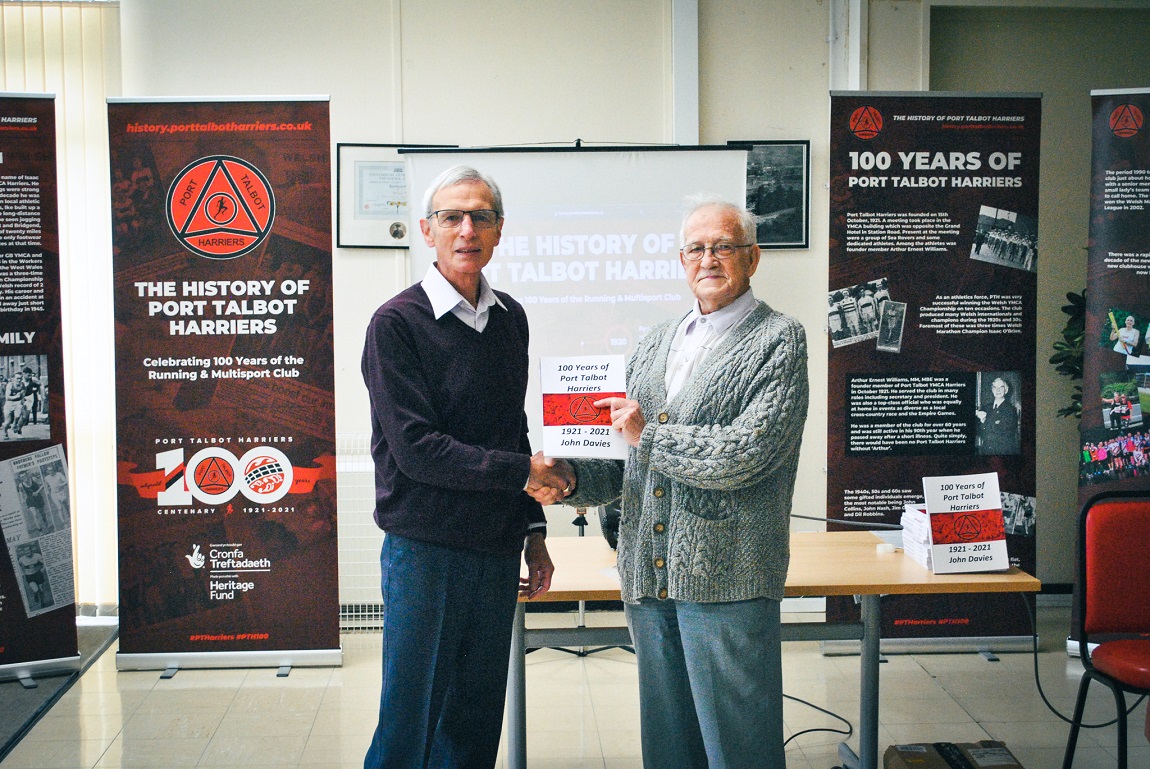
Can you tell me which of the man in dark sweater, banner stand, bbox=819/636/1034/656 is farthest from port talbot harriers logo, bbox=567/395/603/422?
banner stand, bbox=819/636/1034/656

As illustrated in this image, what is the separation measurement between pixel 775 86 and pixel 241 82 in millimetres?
2644

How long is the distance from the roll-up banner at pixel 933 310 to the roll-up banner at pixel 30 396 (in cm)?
321

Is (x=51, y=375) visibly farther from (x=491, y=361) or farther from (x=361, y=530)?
(x=491, y=361)

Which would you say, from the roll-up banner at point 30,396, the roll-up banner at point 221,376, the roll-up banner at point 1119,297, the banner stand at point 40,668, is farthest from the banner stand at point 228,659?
the roll-up banner at point 1119,297

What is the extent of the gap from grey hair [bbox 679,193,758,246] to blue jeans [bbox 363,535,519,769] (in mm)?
856

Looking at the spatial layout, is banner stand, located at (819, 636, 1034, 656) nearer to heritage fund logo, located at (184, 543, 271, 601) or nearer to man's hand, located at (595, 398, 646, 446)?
heritage fund logo, located at (184, 543, 271, 601)

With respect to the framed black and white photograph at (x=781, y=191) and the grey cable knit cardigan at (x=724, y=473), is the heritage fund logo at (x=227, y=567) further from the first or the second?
the framed black and white photograph at (x=781, y=191)

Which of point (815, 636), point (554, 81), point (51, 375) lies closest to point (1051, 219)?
point (554, 81)

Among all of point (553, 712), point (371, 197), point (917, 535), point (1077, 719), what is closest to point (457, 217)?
point (917, 535)

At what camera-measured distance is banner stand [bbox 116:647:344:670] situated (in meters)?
4.07

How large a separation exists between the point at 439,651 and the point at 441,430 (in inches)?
18.2

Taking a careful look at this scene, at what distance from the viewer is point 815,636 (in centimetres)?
306

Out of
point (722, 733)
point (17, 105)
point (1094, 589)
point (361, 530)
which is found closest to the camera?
point (722, 733)

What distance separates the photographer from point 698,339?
2189 mm
